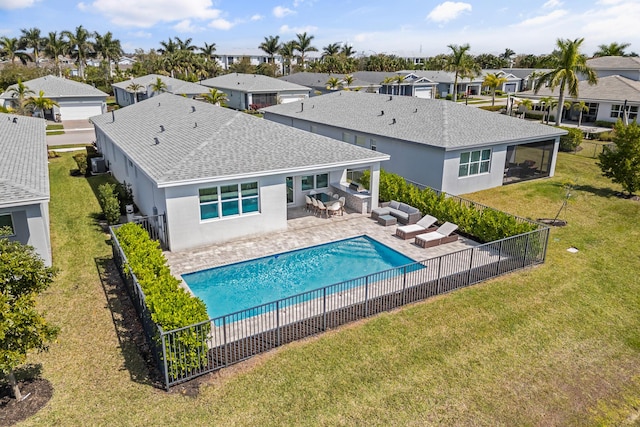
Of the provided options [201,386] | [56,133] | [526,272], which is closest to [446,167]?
[526,272]

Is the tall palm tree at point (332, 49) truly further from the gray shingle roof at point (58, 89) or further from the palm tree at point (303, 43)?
the gray shingle roof at point (58, 89)

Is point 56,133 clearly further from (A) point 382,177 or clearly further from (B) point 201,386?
(B) point 201,386

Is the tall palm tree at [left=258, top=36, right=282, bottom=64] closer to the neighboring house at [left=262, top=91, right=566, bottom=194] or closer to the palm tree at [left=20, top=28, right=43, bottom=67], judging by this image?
the palm tree at [left=20, top=28, right=43, bottom=67]

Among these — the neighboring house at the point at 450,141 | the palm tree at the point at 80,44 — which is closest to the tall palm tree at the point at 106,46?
the palm tree at the point at 80,44

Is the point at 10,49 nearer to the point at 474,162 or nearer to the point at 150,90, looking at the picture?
the point at 150,90

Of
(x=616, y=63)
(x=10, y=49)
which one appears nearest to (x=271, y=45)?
(x=10, y=49)

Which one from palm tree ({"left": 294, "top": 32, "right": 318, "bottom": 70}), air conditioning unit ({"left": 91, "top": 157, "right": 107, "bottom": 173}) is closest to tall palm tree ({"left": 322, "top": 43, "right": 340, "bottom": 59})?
palm tree ({"left": 294, "top": 32, "right": 318, "bottom": 70})

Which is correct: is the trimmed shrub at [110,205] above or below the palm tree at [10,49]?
below

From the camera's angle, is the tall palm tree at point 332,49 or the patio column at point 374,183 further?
the tall palm tree at point 332,49
